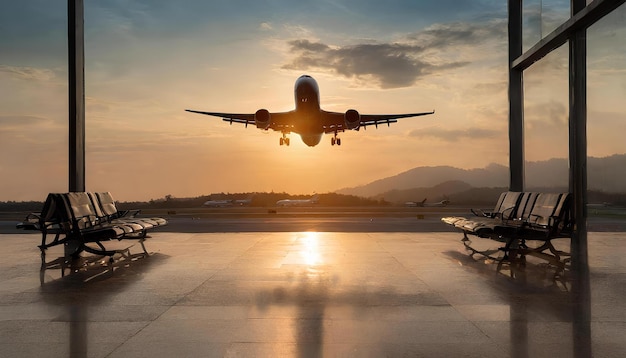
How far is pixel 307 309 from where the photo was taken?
386 cm

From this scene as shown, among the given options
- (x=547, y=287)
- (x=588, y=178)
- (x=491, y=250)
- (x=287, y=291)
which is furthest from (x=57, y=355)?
(x=588, y=178)

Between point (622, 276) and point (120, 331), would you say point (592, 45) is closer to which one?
point (622, 276)

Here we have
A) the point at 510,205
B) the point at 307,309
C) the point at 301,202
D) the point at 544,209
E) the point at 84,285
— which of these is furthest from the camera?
the point at 301,202

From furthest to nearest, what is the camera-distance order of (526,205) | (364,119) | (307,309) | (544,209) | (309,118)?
(364,119) < (309,118) < (526,205) < (544,209) < (307,309)

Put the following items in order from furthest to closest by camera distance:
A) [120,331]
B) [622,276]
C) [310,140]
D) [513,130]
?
1. [310,140]
2. [513,130]
3. [622,276]
4. [120,331]

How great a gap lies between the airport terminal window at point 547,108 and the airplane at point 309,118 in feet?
37.5

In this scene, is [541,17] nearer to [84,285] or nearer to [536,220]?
[536,220]

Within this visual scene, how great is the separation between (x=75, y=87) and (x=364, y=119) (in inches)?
705

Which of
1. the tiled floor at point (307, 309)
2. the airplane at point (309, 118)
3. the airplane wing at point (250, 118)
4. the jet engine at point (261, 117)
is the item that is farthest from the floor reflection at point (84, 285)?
the airplane wing at point (250, 118)

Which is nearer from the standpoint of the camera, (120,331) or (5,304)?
(120,331)

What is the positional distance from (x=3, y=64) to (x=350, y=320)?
12952 millimetres

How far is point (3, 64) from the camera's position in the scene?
43.0ft

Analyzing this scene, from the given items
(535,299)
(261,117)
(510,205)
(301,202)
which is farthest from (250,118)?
(301,202)

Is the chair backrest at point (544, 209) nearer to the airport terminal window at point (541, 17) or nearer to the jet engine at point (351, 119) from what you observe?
the airport terminal window at point (541, 17)
